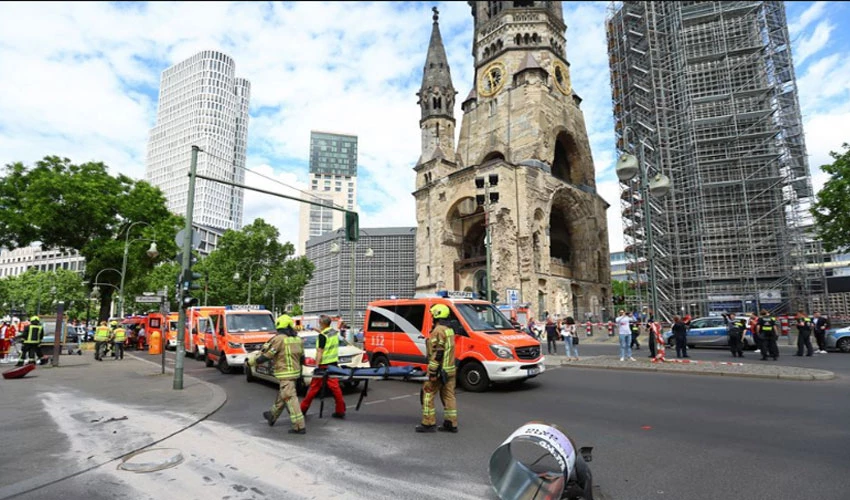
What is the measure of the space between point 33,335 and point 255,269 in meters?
30.7

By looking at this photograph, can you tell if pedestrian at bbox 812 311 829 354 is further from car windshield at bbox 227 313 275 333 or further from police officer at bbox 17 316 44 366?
police officer at bbox 17 316 44 366

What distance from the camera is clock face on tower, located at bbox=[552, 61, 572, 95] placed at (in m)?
43.6

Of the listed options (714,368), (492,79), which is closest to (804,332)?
(714,368)

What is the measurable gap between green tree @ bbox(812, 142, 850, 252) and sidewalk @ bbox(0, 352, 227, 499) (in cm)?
3007

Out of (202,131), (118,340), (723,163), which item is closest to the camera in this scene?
(118,340)

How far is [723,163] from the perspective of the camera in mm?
35094

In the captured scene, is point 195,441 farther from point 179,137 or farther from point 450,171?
point 179,137

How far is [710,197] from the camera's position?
35.3m

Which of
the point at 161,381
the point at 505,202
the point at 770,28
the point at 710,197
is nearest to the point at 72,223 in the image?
the point at 161,381

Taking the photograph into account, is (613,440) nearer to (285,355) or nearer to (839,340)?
(285,355)

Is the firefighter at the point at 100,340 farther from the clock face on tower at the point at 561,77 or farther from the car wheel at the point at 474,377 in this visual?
the clock face on tower at the point at 561,77

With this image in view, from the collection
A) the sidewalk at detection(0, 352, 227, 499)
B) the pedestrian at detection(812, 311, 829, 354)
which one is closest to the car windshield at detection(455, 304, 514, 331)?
the sidewalk at detection(0, 352, 227, 499)

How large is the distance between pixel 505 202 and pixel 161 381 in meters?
29.8

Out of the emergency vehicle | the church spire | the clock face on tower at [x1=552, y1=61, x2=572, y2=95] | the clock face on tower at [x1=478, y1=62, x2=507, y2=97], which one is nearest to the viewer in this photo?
the emergency vehicle
